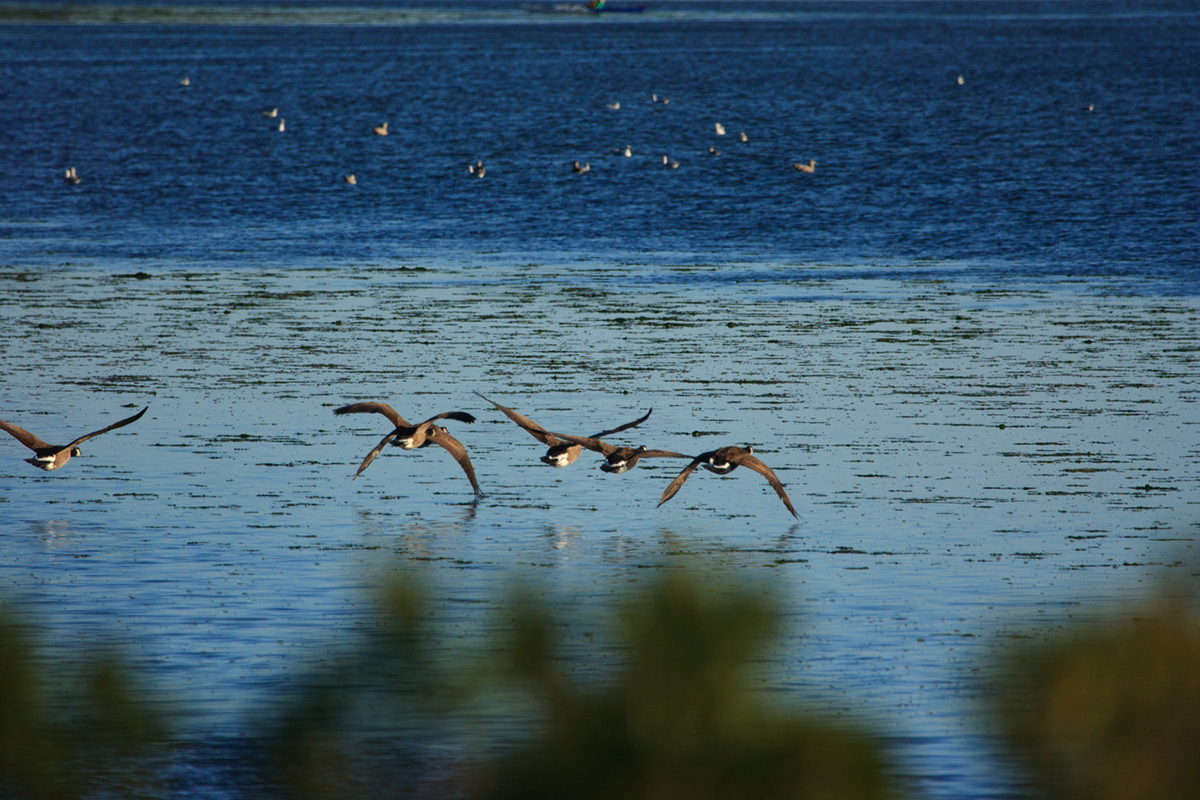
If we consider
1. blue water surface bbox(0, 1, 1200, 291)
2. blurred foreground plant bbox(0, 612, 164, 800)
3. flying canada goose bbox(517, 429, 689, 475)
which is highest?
blue water surface bbox(0, 1, 1200, 291)

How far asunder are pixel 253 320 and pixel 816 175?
24.0 meters

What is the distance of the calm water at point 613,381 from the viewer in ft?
38.7

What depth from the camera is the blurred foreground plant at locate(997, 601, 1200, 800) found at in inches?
127

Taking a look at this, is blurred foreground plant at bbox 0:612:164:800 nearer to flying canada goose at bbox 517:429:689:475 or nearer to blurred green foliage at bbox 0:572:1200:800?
blurred green foliage at bbox 0:572:1200:800

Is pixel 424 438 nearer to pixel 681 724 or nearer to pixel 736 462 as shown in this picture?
pixel 736 462

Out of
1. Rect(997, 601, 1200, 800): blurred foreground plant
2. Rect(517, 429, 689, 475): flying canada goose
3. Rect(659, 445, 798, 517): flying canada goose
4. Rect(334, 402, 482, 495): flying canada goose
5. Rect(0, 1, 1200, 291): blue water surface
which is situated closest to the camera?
Rect(997, 601, 1200, 800): blurred foreground plant

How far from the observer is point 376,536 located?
45.6 feet

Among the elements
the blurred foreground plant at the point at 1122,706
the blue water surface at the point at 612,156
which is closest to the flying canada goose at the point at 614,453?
the blurred foreground plant at the point at 1122,706

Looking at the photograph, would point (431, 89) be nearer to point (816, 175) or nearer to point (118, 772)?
point (816, 175)

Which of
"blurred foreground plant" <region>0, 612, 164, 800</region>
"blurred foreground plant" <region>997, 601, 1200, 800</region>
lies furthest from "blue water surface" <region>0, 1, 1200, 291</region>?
"blurred foreground plant" <region>0, 612, 164, 800</region>

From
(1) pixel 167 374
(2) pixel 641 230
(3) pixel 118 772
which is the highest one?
(2) pixel 641 230

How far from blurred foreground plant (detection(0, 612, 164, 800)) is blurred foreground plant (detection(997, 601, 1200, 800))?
6.50 ft

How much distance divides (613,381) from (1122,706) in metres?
17.1

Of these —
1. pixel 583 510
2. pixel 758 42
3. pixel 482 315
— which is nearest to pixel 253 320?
pixel 482 315
